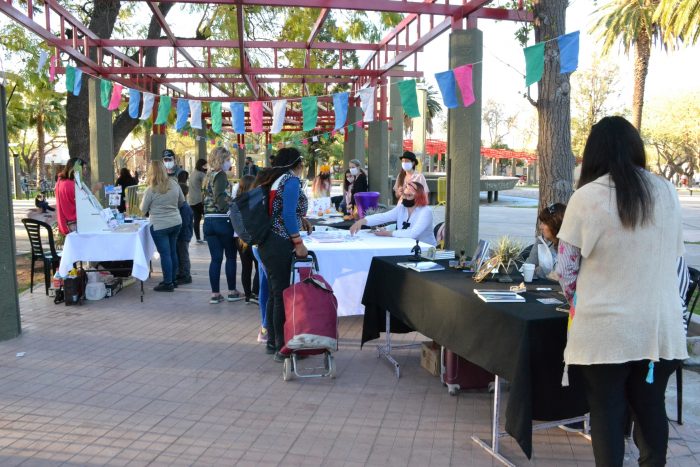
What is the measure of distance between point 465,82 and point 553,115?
Result: 1.12m

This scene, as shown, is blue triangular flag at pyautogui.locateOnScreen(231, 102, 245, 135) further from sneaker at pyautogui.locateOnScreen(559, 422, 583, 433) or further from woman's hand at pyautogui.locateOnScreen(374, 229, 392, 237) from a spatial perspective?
sneaker at pyautogui.locateOnScreen(559, 422, 583, 433)

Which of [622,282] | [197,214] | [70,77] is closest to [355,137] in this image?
[197,214]

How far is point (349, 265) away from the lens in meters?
5.99

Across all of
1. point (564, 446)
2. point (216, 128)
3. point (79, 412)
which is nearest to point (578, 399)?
point (564, 446)

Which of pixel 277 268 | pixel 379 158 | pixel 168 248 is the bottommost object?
pixel 168 248

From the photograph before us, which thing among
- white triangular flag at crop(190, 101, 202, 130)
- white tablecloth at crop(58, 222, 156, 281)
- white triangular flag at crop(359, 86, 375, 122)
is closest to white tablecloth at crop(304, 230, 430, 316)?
white tablecloth at crop(58, 222, 156, 281)

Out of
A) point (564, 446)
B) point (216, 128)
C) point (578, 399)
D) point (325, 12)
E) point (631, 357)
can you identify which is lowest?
point (564, 446)

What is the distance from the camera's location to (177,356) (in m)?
5.42

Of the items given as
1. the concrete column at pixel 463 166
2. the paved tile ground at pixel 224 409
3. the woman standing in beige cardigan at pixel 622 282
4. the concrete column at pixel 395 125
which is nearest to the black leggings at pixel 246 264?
the paved tile ground at pixel 224 409

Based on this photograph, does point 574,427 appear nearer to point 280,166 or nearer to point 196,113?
point 280,166

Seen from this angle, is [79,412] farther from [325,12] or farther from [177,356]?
[325,12]

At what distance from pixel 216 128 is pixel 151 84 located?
4480mm

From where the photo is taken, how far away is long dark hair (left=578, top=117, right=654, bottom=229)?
7.83 ft

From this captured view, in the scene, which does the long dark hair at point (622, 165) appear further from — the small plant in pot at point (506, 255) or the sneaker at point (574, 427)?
the sneaker at point (574, 427)
